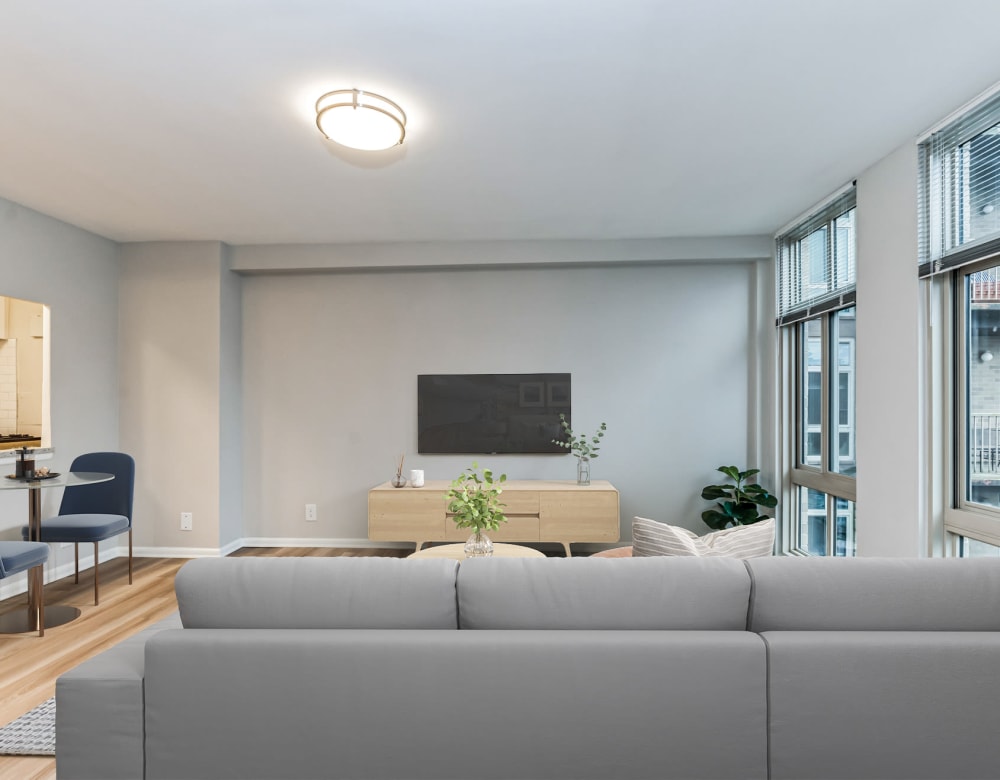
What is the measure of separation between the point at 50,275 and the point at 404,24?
11.4ft

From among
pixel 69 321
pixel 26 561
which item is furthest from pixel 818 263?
pixel 69 321

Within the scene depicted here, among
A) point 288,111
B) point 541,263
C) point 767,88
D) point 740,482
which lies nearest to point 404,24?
point 288,111

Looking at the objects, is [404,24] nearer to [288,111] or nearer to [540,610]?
[288,111]

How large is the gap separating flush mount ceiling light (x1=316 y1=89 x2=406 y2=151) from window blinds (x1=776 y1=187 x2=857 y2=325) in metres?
2.69

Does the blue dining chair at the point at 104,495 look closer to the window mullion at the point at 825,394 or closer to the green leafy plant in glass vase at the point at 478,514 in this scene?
the green leafy plant in glass vase at the point at 478,514

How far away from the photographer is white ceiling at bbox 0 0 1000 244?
6.63 feet

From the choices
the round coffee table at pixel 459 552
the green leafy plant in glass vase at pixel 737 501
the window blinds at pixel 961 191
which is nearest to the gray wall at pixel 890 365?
the window blinds at pixel 961 191

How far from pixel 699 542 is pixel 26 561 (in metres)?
3.18

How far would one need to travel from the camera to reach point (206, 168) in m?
3.29

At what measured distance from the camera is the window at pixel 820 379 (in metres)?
3.77

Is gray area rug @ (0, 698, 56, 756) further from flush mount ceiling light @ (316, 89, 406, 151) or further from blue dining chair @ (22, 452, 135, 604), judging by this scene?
flush mount ceiling light @ (316, 89, 406, 151)

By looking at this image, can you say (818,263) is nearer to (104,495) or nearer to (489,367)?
(489,367)

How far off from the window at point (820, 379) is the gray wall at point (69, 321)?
16.9ft

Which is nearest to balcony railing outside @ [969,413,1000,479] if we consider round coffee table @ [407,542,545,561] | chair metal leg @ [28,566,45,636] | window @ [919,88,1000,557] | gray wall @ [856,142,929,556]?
window @ [919,88,1000,557]
